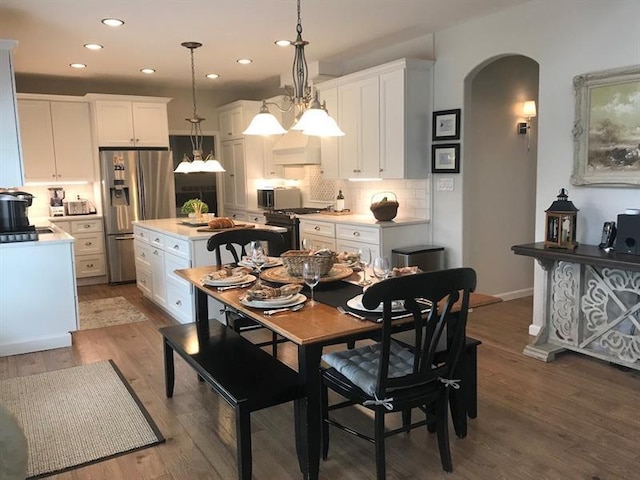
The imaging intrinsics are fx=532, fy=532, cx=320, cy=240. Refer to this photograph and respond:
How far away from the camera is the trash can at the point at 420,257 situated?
4.82m

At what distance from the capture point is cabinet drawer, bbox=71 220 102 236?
6.66 m

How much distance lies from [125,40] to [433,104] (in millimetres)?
2946

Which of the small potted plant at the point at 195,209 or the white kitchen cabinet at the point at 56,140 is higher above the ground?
the white kitchen cabinet at the point at 56,140

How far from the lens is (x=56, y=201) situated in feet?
22.6

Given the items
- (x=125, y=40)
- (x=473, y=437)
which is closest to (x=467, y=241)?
(x=473, y=437)

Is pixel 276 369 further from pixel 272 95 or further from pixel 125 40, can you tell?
pixel 272 95

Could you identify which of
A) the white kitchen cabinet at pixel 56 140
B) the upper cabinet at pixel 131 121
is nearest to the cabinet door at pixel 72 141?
the white kitchen cabinet at pixel 56 140

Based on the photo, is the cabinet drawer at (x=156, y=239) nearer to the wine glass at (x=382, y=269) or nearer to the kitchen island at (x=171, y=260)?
the kitchen island at (x=171, y=260)

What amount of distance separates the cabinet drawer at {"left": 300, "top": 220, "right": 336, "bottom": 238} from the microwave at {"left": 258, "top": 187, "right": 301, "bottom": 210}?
3.28 ft

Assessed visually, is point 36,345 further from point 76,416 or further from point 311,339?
point 311,339

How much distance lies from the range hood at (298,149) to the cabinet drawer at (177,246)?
2021 mm

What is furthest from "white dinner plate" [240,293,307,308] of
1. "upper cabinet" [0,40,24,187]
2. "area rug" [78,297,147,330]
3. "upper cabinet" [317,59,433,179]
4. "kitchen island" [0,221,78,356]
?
"area rug" [78,297,147,330]

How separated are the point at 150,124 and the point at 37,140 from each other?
1.36 metres

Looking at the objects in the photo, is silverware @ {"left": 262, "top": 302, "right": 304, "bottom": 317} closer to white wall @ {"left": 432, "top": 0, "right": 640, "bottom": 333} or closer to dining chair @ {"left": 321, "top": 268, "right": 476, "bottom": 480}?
dining chair @ {"left": 321, "top": 268, "right": 476, "bottom": 480}
